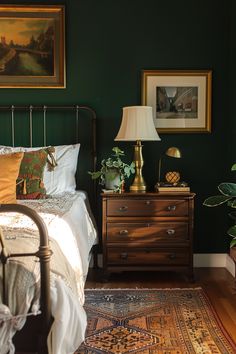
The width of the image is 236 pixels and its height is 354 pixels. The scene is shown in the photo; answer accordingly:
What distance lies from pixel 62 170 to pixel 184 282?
4.38 feet

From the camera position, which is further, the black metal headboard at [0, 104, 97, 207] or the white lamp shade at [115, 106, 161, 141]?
the black metal headboard at [0, 104, 97, 207]

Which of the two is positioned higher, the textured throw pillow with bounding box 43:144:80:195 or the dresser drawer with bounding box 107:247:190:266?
the textured throw pillow with bounding box 43:144:80:195

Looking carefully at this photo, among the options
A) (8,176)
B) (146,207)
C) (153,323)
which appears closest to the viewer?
(153,323)

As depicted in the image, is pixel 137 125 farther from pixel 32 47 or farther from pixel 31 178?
pixel 32 47

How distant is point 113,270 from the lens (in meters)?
3.43

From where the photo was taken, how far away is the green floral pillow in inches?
125

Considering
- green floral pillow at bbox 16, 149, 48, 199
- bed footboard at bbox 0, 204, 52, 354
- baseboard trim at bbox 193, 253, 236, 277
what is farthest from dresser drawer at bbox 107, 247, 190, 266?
bed footboard at bbox 0, 204, 52, 354

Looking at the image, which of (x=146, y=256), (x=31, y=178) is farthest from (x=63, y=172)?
(x=146, y=256)

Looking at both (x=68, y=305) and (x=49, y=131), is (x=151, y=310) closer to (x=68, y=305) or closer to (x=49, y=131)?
(x=68, y=305)

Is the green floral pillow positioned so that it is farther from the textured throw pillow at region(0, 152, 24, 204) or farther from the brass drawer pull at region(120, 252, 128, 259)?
the brass drawer pull at region(120, 252, 128, 259)

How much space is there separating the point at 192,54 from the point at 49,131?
4.68 ft

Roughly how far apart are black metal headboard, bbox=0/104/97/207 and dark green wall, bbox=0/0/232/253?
8 centimetres

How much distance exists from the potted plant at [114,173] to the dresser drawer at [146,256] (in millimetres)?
499

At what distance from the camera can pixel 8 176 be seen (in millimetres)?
2852
